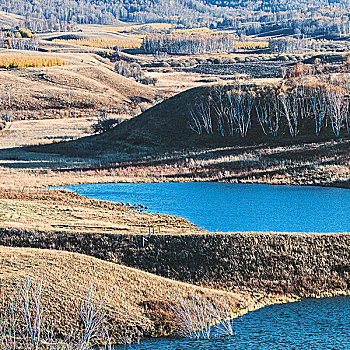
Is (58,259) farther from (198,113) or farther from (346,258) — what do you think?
(198,113)

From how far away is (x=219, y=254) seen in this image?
116 feet

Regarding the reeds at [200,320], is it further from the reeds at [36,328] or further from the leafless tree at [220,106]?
the leafless tree at [220,106]

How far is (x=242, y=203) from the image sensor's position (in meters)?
50.9

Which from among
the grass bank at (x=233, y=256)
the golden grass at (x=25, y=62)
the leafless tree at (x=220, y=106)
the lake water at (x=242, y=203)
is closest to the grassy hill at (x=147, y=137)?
the leafless tree at (x=220, y=106)

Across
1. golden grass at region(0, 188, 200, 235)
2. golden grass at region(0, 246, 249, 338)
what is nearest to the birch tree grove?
golden grass at region(0, 188, 200, 235)

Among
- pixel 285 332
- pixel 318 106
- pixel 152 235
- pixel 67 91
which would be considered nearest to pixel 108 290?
pixel 152 235

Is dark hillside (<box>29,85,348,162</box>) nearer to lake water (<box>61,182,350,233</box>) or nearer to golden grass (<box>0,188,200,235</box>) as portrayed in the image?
lake water (<box>61,182,350,233</box>)

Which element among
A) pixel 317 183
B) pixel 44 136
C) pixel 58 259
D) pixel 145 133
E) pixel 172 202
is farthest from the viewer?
pixel 44 136

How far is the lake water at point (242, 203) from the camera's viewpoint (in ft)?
139

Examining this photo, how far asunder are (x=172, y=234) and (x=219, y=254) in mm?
3599

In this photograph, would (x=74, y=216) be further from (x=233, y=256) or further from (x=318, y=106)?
(x=318, y=106)

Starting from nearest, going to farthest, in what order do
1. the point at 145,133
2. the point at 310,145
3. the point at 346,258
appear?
1. the point at 346,258
2. the point at 310,145
3. the point at 145,133

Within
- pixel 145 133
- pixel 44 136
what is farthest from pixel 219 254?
pixel 44 136

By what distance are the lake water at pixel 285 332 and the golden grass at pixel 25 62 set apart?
163190mm
